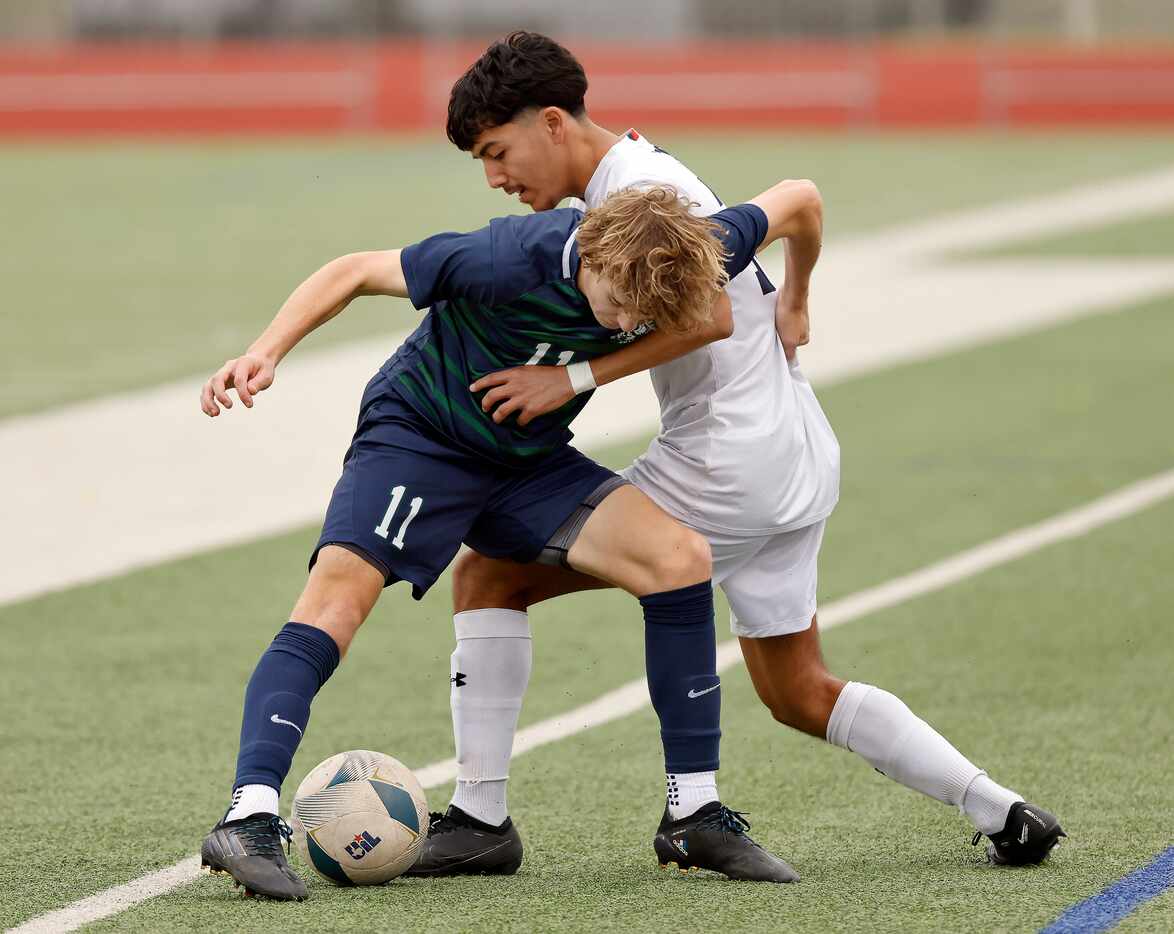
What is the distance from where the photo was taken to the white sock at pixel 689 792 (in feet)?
14.7

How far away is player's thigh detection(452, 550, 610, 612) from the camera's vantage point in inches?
187

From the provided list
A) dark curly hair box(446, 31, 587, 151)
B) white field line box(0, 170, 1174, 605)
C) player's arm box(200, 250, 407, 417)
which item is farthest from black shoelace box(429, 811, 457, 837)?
white field line box(0, 170, 1174, 605)

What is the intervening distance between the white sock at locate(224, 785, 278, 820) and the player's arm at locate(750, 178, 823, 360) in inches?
62.7

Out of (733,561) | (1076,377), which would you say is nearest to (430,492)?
(733,561)

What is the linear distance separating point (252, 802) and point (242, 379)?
856 mm

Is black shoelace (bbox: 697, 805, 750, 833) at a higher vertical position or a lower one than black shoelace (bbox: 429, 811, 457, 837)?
higher

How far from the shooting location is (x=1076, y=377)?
42.7 ft

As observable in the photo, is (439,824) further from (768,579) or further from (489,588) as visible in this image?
(768,579)

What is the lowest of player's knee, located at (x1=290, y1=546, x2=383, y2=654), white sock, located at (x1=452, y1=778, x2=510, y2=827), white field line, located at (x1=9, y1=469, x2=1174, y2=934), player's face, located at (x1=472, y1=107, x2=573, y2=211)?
white field line, located at (x1=9, y1=469, x2=1174, y2=934)

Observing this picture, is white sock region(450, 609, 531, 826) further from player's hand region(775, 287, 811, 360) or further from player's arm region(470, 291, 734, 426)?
player's hand region(775, 287, 811, 360)

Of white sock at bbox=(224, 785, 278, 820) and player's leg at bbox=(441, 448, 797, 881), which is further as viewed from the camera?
player's leg at bbox=(441, 448, 797, 881)

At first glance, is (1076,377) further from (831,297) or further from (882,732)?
(882,732)

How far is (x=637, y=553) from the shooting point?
175 inches

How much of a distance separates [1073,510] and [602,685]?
340 cm
